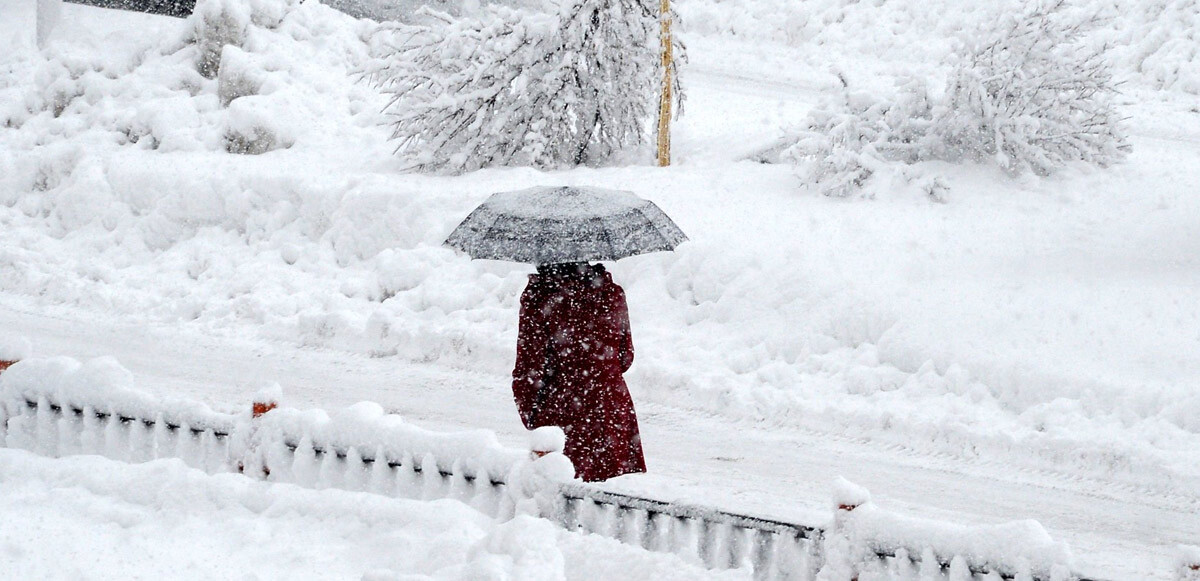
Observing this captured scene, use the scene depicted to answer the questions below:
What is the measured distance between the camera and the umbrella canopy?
5.59 metres

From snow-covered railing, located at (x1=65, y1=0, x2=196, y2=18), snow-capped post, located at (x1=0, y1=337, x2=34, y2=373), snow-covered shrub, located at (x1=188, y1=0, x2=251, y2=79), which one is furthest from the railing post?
snow-covered railing, located at (x1=65, y1=0, x2=196, y2=18)

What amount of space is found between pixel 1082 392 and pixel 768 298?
8.76 ft

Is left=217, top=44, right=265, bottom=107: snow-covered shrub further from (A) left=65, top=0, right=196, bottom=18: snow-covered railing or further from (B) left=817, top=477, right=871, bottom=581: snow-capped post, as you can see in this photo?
(B) left=817, top=477, right=871, bottom=581: snow-capped post

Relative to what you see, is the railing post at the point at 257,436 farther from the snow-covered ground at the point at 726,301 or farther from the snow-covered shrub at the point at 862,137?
the snow-covered shrub at the point at 862,137

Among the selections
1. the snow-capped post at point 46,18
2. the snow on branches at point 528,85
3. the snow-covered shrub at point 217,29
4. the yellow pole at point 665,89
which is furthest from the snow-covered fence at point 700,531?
the snow-capped post at point 46,18

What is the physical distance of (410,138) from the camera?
1357 centimetres

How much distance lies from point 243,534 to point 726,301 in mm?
5683

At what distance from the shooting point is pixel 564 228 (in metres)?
5.67

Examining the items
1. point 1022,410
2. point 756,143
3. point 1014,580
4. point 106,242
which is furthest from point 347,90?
point 1014,580

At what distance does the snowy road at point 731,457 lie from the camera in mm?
6641

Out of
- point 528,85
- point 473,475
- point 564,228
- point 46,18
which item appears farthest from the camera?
point 46,18

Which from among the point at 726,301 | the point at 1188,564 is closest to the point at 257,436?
the point at 1188,564

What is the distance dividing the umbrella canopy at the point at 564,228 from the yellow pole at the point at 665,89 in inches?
282

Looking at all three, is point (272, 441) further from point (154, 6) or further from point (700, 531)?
point (154, 6)
